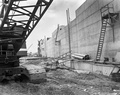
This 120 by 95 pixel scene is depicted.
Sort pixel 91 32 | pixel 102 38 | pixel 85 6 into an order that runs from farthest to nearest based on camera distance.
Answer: pixel 85 6 → pixel 91 32 → pixel 102 38

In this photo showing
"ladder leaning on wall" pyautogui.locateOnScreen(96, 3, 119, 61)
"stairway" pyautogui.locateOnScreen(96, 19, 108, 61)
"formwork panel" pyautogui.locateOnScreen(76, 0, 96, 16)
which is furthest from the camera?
"formwork panel" pyautogui.locateOnScreen(76, 0, 96, 16)

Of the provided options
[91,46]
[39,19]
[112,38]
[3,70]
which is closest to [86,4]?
[91,46]

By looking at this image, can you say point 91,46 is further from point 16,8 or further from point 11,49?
point 16,8

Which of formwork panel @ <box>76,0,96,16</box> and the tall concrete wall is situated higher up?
formwork panel @ <box>76,0,96,16</box>

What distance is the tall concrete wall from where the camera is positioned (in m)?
10.8

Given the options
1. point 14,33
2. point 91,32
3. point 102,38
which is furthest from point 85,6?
point 14,33

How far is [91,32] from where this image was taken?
47.1 ft

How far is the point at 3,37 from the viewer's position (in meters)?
7.18

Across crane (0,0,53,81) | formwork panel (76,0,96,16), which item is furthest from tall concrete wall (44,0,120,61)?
crane (0,0,53,81)

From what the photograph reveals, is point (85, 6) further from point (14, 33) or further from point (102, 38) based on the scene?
point (14, 33)

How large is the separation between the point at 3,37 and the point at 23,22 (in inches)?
44.6

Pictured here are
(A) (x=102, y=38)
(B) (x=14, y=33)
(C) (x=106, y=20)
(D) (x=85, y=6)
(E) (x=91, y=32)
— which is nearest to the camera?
(B) (x=14, y=33)

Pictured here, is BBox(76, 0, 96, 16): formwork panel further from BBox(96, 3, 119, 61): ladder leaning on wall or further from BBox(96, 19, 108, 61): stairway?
BBox(96, 19, 108, 61): stairway

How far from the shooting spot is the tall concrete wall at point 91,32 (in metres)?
10.8
